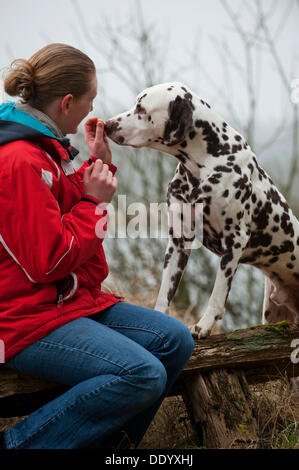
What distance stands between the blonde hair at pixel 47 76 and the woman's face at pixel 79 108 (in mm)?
36

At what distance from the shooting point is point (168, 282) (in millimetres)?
3252

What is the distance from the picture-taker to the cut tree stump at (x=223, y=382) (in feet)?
8.48

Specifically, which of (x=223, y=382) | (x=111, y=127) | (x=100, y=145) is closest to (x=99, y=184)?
(x=100, y=145)

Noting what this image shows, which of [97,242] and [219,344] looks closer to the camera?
[97,242]

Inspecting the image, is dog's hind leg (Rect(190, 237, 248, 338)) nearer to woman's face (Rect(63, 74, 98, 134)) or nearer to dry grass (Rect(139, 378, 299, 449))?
dry grass (Rect(139, 378, 299, 449))

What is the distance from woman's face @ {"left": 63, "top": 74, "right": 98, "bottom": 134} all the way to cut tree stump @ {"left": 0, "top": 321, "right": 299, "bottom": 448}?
46.3 inches

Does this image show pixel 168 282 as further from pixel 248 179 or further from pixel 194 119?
pixel 194 119

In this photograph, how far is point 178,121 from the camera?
2.94 meters

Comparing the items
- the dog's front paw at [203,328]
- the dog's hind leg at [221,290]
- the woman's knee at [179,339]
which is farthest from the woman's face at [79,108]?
the dog's front paw at [203,328]

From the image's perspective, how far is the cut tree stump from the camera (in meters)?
2.59

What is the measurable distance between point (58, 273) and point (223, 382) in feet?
4.39

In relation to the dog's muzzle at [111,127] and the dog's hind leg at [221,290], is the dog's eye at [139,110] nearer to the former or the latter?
the dog's muzzle at [111,127]
